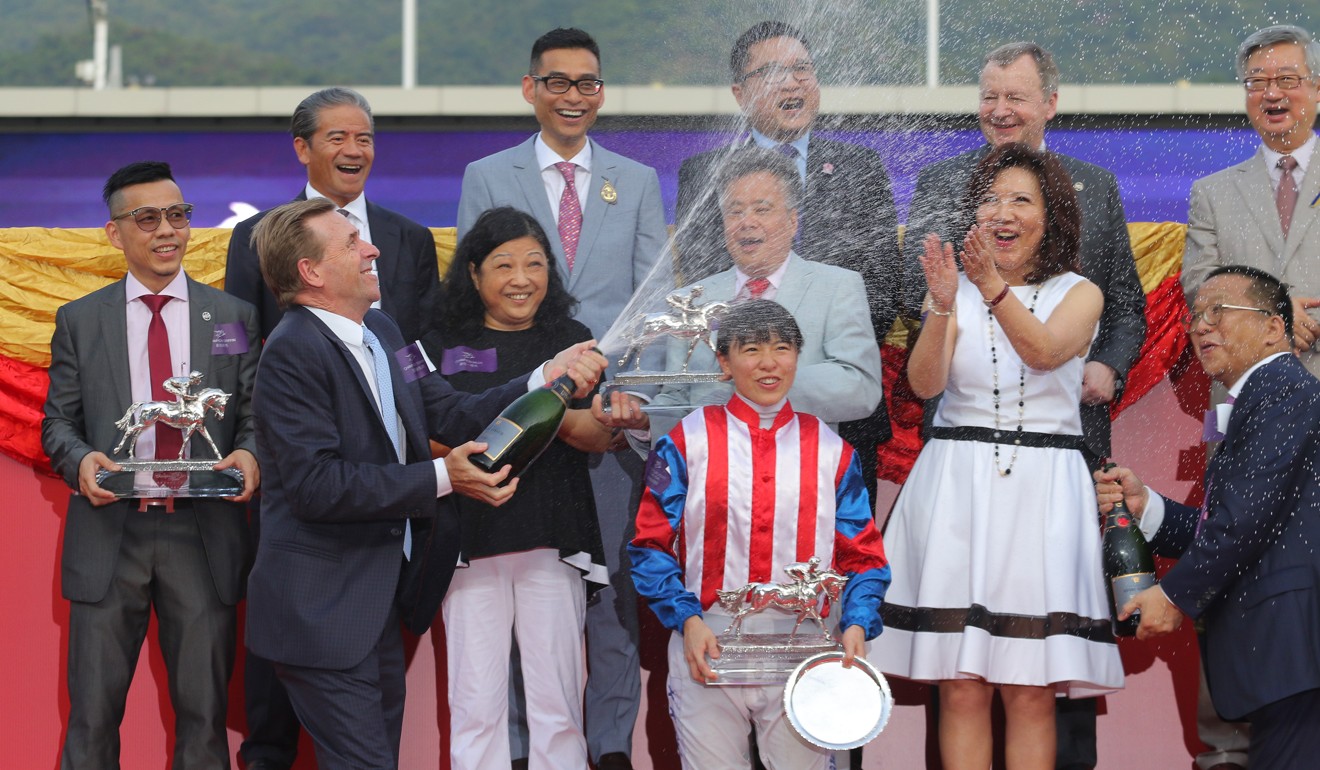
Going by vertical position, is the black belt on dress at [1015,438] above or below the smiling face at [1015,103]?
below

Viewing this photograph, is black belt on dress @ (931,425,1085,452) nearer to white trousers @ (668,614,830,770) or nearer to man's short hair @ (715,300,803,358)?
man's short hair @ (715,300,803,358)

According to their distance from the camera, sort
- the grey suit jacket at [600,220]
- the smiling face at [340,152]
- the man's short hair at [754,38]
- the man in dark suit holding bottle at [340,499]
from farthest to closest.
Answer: the smiling face at [340,152], the man's short hair at [754,38], the grey suit jacket at [600,220], the man in dark suit holding bottle at [340,499]

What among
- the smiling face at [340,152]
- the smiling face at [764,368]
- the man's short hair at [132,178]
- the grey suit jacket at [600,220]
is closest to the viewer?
the smiling face at [764,368]

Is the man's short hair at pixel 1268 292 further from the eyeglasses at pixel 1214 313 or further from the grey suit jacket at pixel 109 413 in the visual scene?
the grey suit jacket at pixel 109 413

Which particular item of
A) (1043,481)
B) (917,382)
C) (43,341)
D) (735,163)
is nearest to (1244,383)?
(1043,481)

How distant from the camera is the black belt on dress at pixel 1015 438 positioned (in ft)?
15.4

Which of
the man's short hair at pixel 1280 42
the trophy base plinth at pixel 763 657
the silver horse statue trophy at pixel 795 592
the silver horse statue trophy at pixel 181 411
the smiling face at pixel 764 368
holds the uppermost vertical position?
the man's short hair at pixel 1280 42

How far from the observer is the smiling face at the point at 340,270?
4367mm

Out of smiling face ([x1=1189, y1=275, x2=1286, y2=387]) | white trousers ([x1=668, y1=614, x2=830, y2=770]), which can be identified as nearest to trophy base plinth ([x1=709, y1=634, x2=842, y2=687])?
white trousers ([x1=668, y1=614, x2=830, y2=770])

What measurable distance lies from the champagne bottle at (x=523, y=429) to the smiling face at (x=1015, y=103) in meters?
1.95

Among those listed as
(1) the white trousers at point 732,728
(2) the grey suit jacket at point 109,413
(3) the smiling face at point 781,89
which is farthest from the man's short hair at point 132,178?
(1) the white trousers at point 732,728

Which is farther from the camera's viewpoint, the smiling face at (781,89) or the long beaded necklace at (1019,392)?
the smiling face at (781,89)

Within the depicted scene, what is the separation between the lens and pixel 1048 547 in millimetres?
4598

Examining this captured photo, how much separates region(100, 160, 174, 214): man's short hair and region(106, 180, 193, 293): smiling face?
12mm
